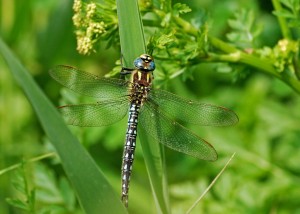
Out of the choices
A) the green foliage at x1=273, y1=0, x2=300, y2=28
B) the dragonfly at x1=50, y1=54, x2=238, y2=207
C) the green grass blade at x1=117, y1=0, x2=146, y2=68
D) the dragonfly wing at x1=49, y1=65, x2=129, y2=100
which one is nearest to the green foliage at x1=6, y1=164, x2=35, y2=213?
the dragonfly at x1=50, y1=54, x2=238, y2=207

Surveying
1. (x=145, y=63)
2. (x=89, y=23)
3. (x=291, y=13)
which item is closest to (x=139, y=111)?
(x=145, y=63)

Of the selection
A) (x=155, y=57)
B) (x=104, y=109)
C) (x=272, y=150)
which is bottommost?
(x=272, y=150)

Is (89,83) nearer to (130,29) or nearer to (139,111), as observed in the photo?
(139,111)

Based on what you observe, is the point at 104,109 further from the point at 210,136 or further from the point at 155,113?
the point at 210,136

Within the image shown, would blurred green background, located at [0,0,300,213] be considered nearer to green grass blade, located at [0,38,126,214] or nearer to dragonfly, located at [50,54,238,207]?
dragonfly, located at [50,54,238,207]

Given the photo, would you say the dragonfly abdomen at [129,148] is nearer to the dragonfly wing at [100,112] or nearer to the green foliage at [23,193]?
the dragonfly wing at [100,112]

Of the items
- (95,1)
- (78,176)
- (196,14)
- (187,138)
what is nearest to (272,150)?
(187,138)
